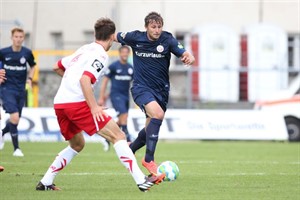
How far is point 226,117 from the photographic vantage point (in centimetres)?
2581

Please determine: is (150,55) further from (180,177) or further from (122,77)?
(122,77)

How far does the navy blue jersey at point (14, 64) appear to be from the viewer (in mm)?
17562

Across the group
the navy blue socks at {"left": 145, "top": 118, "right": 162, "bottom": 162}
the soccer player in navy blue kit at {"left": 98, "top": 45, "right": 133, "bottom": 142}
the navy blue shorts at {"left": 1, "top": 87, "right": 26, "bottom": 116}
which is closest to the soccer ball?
the navy blue socks at {"left": 145, "top": 118, "right": 162, "bottom": 162}

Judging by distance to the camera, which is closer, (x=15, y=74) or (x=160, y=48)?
(x=160, y=48)

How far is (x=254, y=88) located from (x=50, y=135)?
387 inches

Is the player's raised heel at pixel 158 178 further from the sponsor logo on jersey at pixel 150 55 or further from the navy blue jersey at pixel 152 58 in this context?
the sponsor logo on jersey at pixel 150 55

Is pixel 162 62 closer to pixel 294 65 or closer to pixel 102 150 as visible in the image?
pixel 102 150

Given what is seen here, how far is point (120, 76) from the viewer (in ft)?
68.9

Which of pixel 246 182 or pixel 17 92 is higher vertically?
pixel 17 92

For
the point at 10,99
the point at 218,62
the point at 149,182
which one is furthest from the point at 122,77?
the point at 218,62

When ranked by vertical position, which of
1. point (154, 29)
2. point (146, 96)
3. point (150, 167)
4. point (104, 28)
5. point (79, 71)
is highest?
point (154, 29)

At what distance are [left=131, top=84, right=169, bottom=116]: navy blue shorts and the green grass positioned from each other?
109 cm

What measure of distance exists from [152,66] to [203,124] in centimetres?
1272

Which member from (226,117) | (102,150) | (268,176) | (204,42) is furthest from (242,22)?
(268,176)
